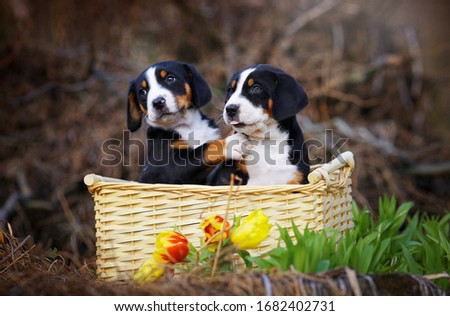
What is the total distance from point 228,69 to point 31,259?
366cm

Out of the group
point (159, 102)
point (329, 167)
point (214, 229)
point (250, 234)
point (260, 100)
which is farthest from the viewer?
point (159, 102)

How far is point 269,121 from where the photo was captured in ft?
9.15

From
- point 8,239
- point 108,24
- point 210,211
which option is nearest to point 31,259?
point 8,239

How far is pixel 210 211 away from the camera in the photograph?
2631 mm

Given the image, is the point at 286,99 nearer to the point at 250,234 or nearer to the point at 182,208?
the point at 182,208

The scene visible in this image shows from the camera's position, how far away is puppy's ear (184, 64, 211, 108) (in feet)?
10.2

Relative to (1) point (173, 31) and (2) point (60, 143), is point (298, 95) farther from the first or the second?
(1) point (173, 31)

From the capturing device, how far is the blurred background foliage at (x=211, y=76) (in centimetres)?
547

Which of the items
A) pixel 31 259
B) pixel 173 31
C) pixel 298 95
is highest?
pixel 173 31

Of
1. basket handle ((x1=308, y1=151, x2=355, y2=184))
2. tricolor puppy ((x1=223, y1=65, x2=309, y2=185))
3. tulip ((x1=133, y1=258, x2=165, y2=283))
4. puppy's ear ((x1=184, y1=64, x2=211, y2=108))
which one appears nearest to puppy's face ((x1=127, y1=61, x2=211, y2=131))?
puppy's ear ((x1=184, y1=64, x2=211, y2=108))

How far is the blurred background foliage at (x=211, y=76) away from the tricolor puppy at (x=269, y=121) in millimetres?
2479

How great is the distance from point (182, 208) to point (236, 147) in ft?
1.31

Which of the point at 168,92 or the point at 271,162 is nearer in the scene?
the point at 271,162

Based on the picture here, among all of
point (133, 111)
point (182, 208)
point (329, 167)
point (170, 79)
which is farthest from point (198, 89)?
point (329, 167)
